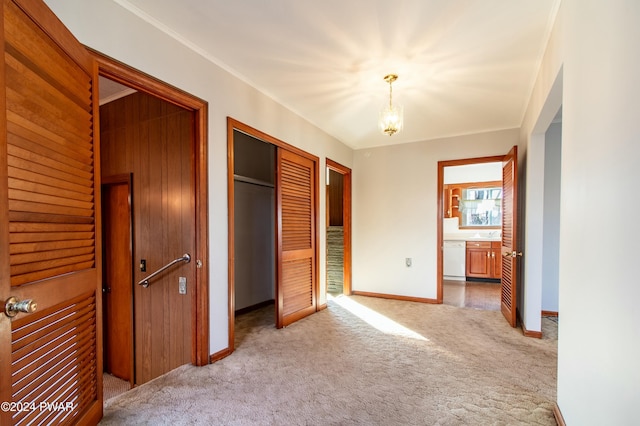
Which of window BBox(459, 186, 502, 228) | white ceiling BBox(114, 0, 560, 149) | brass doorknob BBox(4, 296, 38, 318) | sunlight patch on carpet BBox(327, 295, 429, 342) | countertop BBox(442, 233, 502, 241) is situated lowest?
sunlight patch on carpet BBox(327, 295, 429, 342)

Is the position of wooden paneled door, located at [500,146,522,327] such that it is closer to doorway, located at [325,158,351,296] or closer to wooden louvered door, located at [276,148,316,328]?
doorway, located at [325,158,351,296]

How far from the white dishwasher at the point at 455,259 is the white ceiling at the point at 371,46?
11.6ft

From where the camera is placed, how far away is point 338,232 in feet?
17.5

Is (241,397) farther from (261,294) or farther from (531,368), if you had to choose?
(261,294)

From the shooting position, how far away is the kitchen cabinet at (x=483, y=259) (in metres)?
6.13

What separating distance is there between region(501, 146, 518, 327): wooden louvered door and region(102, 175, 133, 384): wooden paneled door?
4199mm

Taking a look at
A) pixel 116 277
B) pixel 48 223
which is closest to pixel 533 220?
pixel 48 223

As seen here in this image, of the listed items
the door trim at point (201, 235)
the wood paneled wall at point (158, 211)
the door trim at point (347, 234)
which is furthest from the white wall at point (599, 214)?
the door trim at point (347, 234)

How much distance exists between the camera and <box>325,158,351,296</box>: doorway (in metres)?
5.05

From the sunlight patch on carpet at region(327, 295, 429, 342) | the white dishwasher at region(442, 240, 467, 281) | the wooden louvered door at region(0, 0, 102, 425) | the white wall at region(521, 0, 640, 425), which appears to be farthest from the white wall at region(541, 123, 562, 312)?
the wooden louvered door at region(0, 0, 102, 425)

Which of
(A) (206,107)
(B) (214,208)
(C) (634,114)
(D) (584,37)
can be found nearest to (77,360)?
(B) (214,208)

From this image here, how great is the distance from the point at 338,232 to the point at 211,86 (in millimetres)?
3404

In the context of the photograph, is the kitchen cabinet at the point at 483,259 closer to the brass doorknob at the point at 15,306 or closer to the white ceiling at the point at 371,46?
the white ceiling at the point at 371,46

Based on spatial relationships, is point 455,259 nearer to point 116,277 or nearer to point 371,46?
point 371,46
